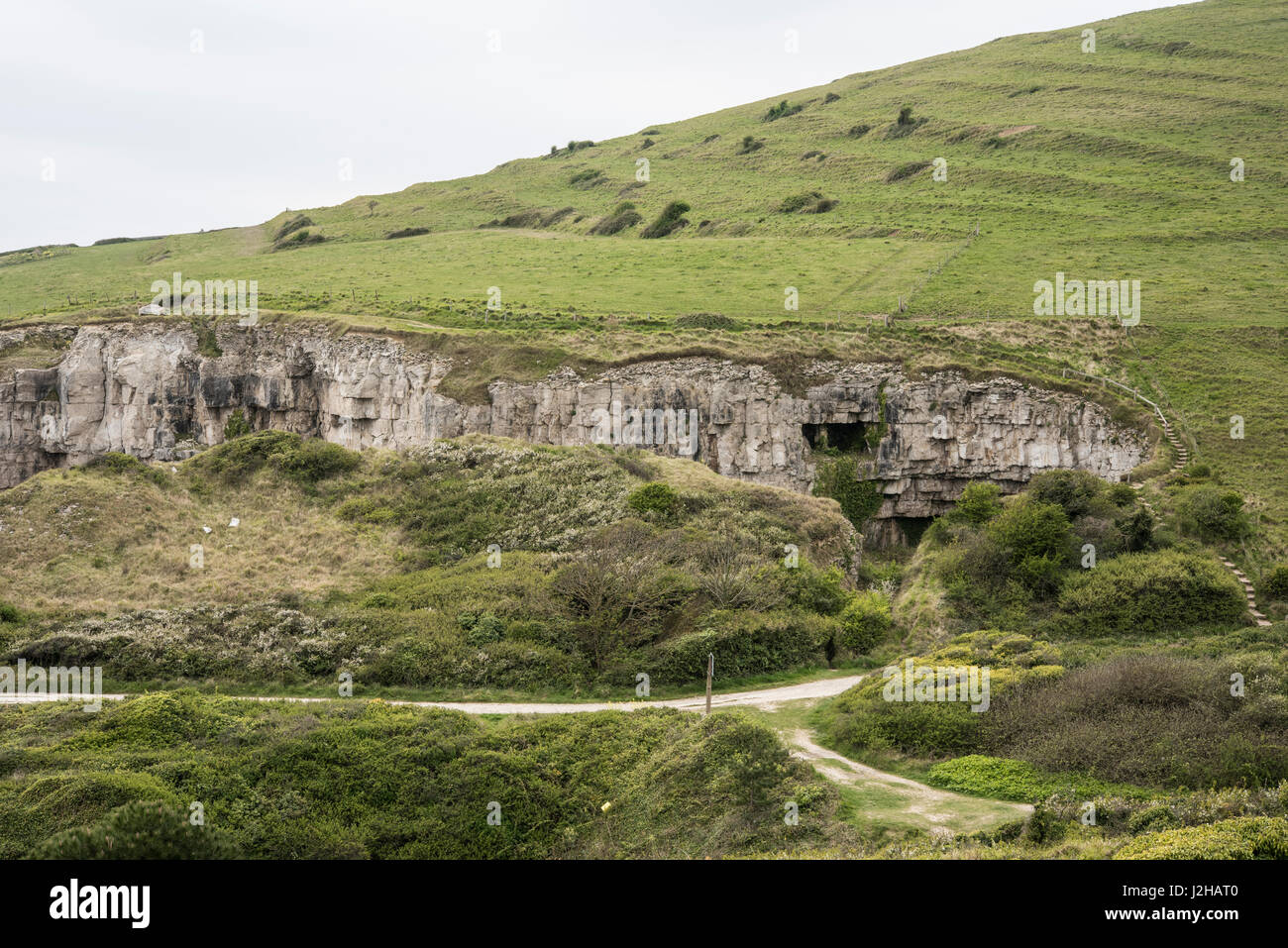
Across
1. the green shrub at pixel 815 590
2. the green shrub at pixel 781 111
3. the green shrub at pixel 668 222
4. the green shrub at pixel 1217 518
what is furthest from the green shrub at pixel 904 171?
the green shrub at pixel 815 590

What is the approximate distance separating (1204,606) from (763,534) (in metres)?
15.2

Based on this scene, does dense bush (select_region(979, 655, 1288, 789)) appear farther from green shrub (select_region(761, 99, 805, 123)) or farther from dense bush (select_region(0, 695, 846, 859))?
green shrub (select_region(761, 99, 805, 123))

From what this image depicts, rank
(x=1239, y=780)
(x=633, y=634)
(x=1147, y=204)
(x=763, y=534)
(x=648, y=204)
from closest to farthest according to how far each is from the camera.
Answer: (x=1239, y=780)
(x=633, y=634)
(x=763, y=534)
(x=1147, y=204)
(x=648, y=204)

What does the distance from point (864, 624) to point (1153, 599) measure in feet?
31.2

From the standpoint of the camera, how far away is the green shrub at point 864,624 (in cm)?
3319

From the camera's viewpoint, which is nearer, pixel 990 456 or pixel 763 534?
pixel 763 534

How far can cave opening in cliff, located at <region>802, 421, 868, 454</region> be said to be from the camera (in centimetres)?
5309

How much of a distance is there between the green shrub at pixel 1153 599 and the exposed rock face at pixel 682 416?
16620 millimetres

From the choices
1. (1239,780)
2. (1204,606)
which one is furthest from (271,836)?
(1204,606)

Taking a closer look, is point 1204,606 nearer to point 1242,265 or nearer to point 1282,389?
point 1282,389

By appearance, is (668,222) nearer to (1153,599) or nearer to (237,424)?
(237,424)

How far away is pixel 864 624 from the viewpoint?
33.5 metres

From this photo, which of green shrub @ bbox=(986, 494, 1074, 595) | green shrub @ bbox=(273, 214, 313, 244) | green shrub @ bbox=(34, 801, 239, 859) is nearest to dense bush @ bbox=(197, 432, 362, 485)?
green shrub @ bbox=(34, 801, 239, 859)
